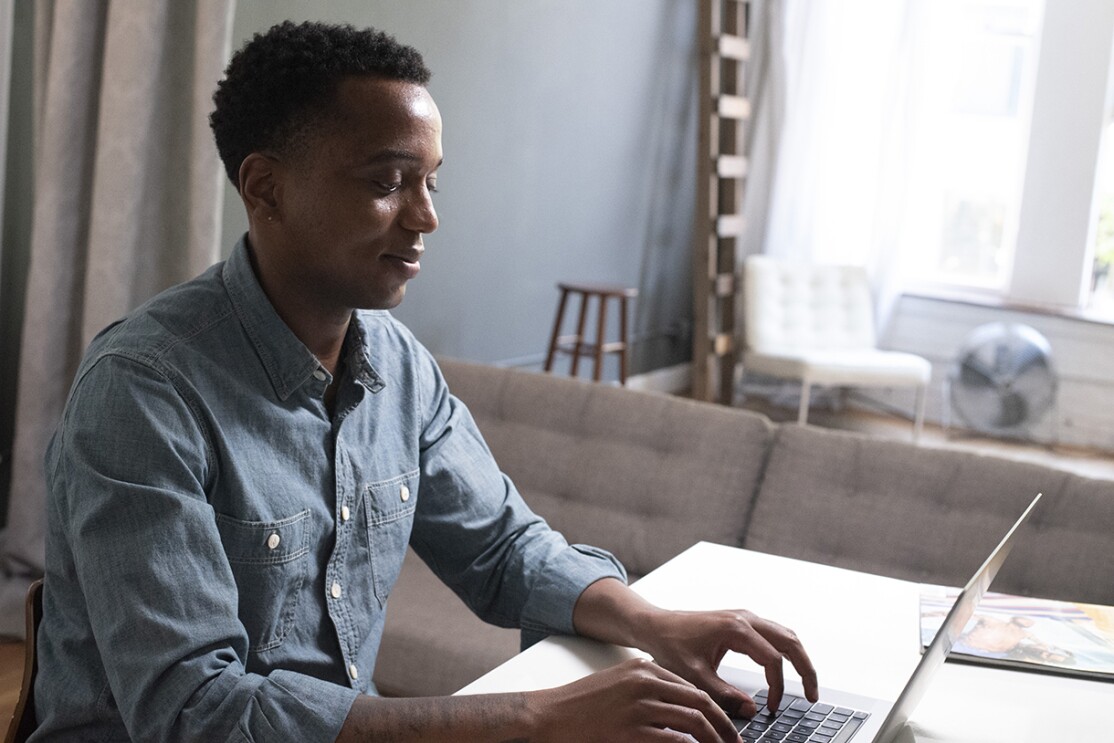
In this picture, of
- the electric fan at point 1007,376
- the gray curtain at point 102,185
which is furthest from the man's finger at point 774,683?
the electric fan at point 1007,376

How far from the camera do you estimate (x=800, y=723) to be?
1171mm

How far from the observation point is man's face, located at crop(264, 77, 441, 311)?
1219 millimetres

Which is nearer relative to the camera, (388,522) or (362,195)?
(362,195)

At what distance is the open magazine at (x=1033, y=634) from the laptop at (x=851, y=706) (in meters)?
0.23

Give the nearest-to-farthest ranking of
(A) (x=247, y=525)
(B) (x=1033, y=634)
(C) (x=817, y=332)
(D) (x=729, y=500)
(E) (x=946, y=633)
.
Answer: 1. (E) (x=946, y=633)
2. (A) (x=247, y=525)
3. (B) (x=1033, y=634)
4. (D) (x=729, y=500)
5. (C) (x=817, y=332)

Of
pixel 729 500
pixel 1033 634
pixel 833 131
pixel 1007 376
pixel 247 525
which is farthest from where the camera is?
pixel 833 131

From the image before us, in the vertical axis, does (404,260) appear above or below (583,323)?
above

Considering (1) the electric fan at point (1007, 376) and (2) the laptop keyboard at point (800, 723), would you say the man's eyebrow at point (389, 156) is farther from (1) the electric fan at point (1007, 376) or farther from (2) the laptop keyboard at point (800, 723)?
(1) the electric fan at point (1007, 376)

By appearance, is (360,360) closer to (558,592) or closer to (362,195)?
(362,195)

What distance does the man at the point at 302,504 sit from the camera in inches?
40.1

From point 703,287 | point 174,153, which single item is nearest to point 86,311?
point 174,153

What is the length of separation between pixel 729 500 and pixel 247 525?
146 cm

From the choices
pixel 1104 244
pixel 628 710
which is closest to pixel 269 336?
Answer: pixel 628 710

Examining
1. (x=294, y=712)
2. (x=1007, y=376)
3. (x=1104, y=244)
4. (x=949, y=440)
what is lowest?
(x=949, y=440)
